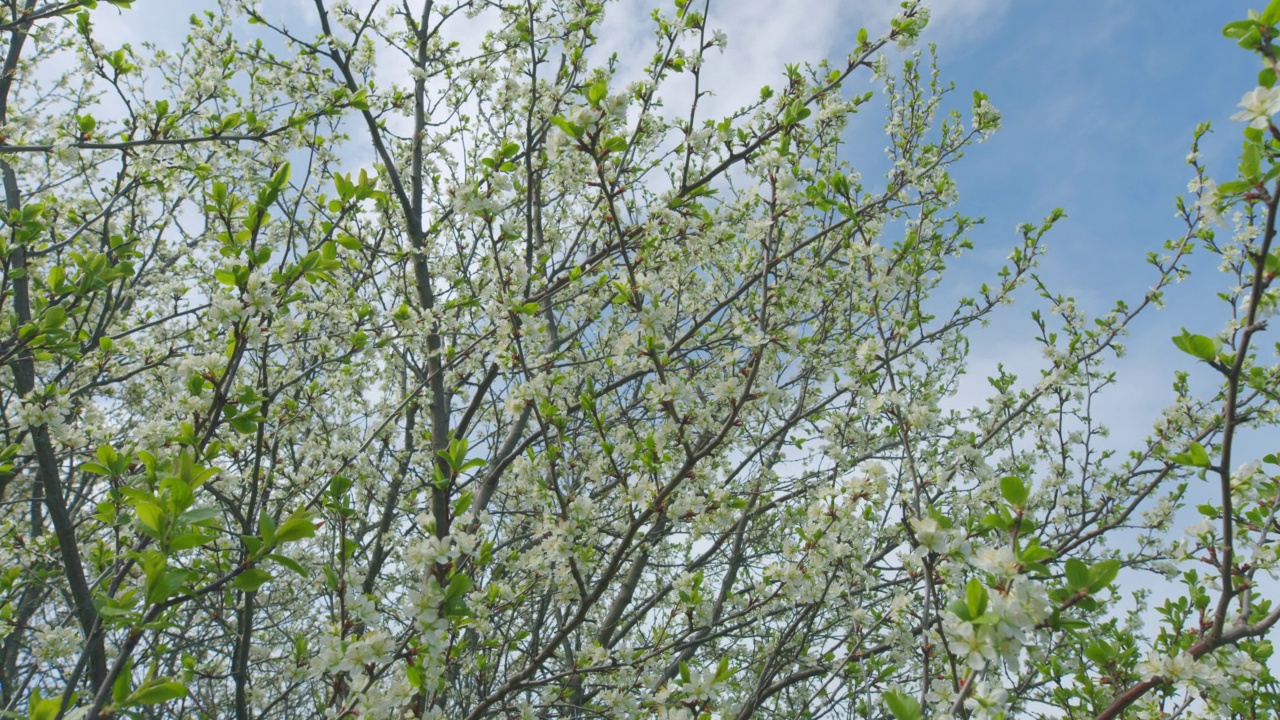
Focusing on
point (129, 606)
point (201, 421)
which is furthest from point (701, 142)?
point (129, 606)

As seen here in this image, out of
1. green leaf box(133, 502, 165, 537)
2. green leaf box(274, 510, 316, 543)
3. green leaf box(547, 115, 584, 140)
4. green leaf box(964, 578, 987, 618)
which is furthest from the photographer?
green leaf box(547, 115, 584, 140)

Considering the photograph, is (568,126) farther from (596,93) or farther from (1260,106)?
(1260,106)

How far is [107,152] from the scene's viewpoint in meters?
4.60

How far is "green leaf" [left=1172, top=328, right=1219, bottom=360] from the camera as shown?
178cm

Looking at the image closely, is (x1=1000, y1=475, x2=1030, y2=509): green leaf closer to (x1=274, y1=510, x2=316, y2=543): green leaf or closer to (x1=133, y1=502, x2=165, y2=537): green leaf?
(x1=274, y1=510, x2=316, y2=543): green leaf

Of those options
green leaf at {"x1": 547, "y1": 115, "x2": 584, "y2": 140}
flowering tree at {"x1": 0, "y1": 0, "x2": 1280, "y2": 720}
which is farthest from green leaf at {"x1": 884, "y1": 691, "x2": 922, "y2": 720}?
green leaf at {"x1": 547, "y1": 115, "x2": 584, "y2": 140}

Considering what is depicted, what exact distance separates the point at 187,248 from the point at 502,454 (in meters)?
4.05

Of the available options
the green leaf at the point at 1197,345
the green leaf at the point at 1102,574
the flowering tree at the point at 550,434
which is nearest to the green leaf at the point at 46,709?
the flowering tree at the point at 550,434

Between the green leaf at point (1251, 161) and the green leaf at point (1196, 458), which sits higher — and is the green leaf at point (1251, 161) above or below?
above

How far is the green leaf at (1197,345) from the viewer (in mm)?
1782

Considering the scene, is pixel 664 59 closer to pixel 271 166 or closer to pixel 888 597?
pixel 271 166

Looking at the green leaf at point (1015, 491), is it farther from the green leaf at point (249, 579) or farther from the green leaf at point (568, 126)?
the green leaf at point (568, 126)

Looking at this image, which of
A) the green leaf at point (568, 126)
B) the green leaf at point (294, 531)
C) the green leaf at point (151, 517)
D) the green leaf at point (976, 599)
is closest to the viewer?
the green leaf at point (976, 599)

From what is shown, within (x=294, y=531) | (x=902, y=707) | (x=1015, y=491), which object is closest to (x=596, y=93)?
(x=294, y=531)
